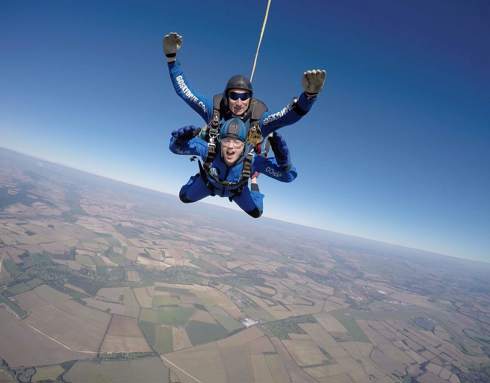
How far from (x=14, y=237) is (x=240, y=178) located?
56493 mm

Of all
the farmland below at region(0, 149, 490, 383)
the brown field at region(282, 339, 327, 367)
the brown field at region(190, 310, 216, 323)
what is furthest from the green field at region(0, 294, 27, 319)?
the brown field at region(282, 339, 327, 367)

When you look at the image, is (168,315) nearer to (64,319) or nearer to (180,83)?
(64,319)

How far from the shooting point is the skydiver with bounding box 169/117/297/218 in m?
3.62

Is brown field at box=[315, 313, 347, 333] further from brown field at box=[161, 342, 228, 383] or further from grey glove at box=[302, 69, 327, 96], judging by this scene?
grey glove at box=[302, 69, 327, 96]

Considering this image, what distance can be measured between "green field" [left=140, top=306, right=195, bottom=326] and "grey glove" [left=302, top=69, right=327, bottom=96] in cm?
3003

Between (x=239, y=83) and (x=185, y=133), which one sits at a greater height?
(x=239, y=83)

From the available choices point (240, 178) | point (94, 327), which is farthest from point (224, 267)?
point (240, 178)

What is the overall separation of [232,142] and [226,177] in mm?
643

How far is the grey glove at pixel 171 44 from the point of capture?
375 centimetres

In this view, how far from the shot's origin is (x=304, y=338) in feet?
105

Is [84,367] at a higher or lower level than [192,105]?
lower

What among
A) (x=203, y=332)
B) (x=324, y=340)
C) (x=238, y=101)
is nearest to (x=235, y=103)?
(x=238, y=101)

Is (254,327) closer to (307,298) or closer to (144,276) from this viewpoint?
(144,276)

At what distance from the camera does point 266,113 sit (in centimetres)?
382
